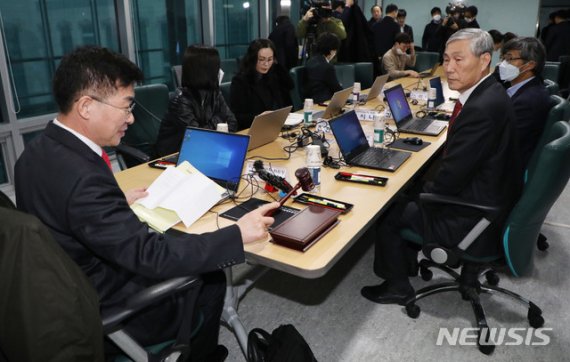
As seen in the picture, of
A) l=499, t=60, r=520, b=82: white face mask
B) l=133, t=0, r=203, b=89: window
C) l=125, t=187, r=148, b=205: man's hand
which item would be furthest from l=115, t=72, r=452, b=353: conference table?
l=133, t=0, r=203, b=89: window

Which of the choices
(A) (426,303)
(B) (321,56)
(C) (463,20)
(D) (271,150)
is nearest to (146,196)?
(D) (271,150)

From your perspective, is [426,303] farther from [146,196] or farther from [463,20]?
[463,20]

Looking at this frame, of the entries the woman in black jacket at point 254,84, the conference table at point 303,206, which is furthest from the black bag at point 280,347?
the woman in black jacket at point 254,84

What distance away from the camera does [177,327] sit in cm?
135

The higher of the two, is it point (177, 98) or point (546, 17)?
point (546, 17)

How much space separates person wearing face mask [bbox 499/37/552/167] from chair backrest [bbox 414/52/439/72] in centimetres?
422

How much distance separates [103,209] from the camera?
3.71 feet

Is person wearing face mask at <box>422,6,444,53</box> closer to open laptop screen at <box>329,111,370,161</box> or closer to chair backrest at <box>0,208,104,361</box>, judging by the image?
open laptop screen at <box>329,111,370,161</box>

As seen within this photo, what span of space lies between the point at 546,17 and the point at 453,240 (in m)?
8.95

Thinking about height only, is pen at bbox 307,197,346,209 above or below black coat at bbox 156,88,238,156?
below

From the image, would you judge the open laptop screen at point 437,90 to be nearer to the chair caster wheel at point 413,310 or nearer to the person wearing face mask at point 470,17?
the chair caster wheel at point 413,310

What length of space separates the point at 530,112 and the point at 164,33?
5.02 meters

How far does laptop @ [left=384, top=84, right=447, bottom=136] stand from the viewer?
9.68 ft

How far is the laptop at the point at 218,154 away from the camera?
187 cm
